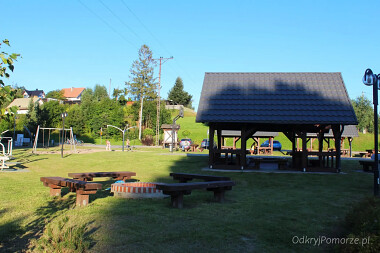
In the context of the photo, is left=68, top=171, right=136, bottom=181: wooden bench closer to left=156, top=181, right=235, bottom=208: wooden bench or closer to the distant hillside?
left=156, top=181, right=235, bottom=208: wooden bench

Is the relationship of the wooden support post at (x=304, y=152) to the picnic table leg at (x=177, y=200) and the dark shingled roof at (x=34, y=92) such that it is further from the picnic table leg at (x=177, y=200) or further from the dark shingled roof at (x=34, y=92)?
the dark shingled roof at (x=34, y=92)

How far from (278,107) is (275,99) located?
2.44 feet

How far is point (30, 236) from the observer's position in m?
5.24

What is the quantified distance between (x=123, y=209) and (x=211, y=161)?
10.1 meters

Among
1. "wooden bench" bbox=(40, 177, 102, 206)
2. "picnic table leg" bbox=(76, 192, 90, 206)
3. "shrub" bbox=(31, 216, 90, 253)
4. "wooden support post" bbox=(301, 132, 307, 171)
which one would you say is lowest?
"shrub" bbox=(31, 216, 90, 253)

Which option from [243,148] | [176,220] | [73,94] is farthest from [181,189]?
[73,94]

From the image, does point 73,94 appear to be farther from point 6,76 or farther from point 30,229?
point 6,76

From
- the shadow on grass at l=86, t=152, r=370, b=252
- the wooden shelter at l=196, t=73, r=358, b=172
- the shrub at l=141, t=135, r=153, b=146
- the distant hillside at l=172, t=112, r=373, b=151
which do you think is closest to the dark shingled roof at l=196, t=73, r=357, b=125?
the wooden shelter at l=196, t=73, r=358, b=172

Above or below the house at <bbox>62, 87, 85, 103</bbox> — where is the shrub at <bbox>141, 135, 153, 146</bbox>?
below

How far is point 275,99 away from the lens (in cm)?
1728

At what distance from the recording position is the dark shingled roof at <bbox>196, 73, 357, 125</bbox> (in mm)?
16062

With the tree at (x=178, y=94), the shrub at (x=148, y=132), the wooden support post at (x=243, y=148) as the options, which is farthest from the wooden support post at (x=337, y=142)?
the tree at (x=178, y=94)

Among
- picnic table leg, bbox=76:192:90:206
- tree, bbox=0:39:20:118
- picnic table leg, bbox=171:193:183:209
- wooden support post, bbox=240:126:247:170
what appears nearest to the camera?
tree, bbox=0:39:20:118

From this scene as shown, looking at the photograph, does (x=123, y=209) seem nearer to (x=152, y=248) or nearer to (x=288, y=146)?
(x=152, y=248)
